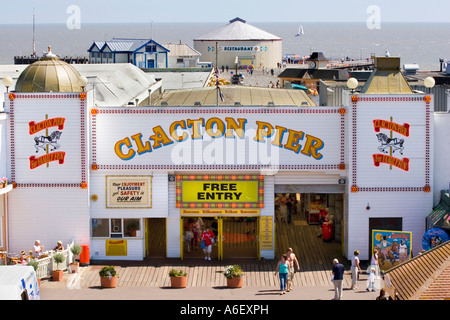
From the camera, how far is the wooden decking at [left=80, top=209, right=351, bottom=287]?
27.3m

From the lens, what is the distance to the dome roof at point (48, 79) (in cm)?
3020

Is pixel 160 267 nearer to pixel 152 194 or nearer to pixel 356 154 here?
pixel 152 194

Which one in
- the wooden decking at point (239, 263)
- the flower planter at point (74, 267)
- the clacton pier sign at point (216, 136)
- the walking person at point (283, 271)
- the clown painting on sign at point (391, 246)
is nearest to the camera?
the walking person at point (283, 271)

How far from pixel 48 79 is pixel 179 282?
9.41 m

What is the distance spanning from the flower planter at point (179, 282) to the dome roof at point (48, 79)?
8.65 m

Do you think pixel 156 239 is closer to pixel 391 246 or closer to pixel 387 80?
pixel 391 246

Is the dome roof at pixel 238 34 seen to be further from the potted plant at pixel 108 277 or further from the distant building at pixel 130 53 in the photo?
the potted plant at pixel 108 277

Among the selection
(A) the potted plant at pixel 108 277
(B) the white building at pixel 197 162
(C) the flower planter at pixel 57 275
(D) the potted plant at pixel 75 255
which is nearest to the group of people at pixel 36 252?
(D) the potted plant at pixel 75 255

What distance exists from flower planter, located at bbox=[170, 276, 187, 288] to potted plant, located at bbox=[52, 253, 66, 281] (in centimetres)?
391

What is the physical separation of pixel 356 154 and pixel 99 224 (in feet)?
32.0

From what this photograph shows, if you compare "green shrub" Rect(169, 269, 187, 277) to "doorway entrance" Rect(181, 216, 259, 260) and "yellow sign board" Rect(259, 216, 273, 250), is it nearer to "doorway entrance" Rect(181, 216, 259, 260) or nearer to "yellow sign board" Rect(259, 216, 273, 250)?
"doorway entrance" Rect(181, 216, 259, 260)

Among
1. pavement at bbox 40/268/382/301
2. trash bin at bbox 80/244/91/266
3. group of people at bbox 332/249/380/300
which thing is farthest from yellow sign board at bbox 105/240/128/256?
group of people at bbox 332/249/380/300

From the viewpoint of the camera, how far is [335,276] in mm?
24766
